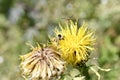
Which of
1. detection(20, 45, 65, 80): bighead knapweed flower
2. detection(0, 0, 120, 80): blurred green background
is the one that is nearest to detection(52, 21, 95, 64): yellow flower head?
detection(20, 45, 65, 80): bighead knapweed flower

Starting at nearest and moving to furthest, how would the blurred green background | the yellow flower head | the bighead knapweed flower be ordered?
the bighead knapweed flower < the yellow flower head < the blurred green background

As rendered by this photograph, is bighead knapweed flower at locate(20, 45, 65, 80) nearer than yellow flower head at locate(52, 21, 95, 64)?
Yes

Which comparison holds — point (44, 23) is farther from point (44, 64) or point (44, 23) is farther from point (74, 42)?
point (44, 64)

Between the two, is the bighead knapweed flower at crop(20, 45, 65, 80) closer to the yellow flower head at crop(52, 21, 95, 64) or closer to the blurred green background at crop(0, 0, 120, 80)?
the yellow flower head at crop(52, 21, 95, 64)

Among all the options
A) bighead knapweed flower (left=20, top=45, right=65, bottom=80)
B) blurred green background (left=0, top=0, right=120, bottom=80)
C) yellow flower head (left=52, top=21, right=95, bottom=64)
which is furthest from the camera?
blurred green background (left=0, top=0, right=120, bottom=80)

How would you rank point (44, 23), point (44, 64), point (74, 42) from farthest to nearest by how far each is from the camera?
point (44, 23) < point (74, 42) < point (44, 64)

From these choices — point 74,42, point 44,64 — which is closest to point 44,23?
point 74,42

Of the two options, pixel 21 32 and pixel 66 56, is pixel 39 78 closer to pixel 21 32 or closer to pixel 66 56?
pixel 66 56
